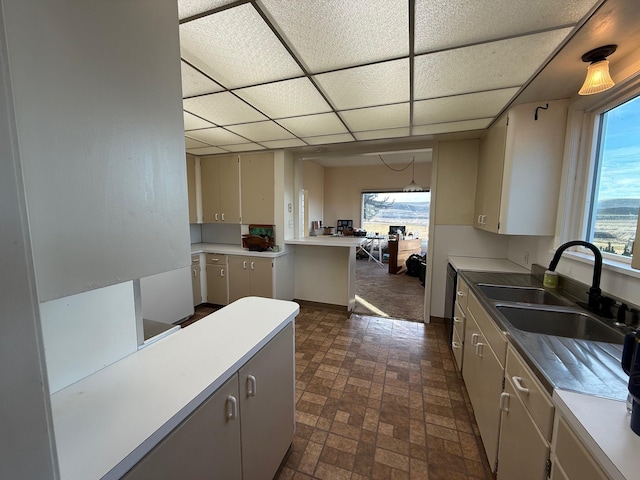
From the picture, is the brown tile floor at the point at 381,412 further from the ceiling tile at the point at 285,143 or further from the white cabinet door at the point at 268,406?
the ceiling tile at the point at 285,143

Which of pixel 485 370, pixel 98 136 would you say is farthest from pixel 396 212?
pixel 98 136

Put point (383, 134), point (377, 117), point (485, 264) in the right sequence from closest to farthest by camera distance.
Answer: point (377, 117)
point (485, 264)
point (383, 134)

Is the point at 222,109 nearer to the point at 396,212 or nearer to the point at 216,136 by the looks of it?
the point at 216,136

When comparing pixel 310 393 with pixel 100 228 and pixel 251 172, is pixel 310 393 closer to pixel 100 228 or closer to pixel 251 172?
pixel 100 228

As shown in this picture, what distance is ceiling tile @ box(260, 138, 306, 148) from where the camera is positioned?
127 inches

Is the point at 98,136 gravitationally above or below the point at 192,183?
below

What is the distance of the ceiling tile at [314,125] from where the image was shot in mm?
2406

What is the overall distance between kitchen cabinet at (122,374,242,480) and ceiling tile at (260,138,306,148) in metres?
2.83

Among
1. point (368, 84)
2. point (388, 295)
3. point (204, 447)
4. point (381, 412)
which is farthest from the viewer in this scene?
point (388, 295)

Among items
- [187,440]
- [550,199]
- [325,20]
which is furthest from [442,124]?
[187,440]

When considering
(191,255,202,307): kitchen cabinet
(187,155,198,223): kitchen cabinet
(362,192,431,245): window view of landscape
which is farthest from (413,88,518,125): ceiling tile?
(362,192,431,245): window view of landscape

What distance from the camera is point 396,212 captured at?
789 cm

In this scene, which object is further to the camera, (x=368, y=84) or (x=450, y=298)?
(x=450, y=298)

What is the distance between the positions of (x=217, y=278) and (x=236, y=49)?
127 inches
